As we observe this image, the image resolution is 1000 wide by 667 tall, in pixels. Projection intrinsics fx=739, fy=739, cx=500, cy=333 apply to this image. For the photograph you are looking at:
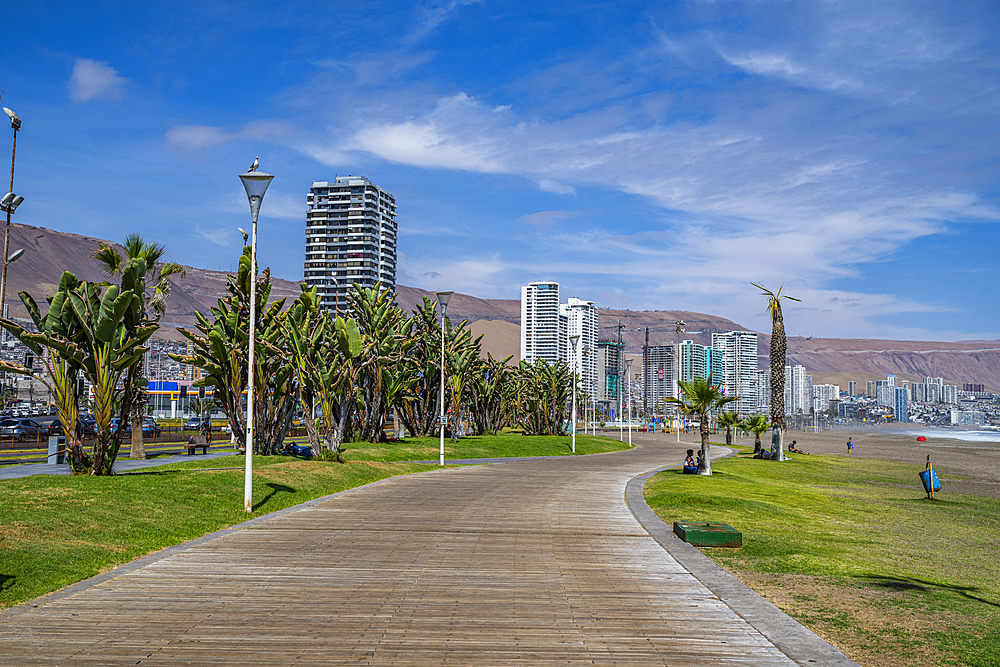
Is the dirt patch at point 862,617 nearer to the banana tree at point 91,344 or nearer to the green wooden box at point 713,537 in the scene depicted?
the green wooden box at point 713,537

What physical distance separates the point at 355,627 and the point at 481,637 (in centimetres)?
139

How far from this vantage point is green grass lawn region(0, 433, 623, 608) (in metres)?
10.3

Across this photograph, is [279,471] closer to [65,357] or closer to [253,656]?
[65,357]

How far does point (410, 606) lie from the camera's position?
29.0ft

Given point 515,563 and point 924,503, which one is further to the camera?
point 924,503

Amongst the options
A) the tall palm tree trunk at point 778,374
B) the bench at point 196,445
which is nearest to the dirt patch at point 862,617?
the bench at point 196,445

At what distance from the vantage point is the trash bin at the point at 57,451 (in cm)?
2855

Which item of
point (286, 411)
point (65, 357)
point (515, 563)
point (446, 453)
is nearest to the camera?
point (515, 563)

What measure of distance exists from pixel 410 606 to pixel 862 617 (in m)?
5.43

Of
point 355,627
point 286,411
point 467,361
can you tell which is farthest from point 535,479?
point 467,361

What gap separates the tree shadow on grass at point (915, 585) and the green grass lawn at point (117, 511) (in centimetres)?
1146

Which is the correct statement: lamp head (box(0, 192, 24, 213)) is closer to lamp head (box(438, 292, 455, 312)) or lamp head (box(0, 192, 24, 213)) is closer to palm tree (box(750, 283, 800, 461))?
lamp head (box(438, 292, 455, 312))

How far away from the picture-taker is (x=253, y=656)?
683 centimetres

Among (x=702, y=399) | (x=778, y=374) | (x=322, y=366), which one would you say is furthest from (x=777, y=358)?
(x=322, y=366)
